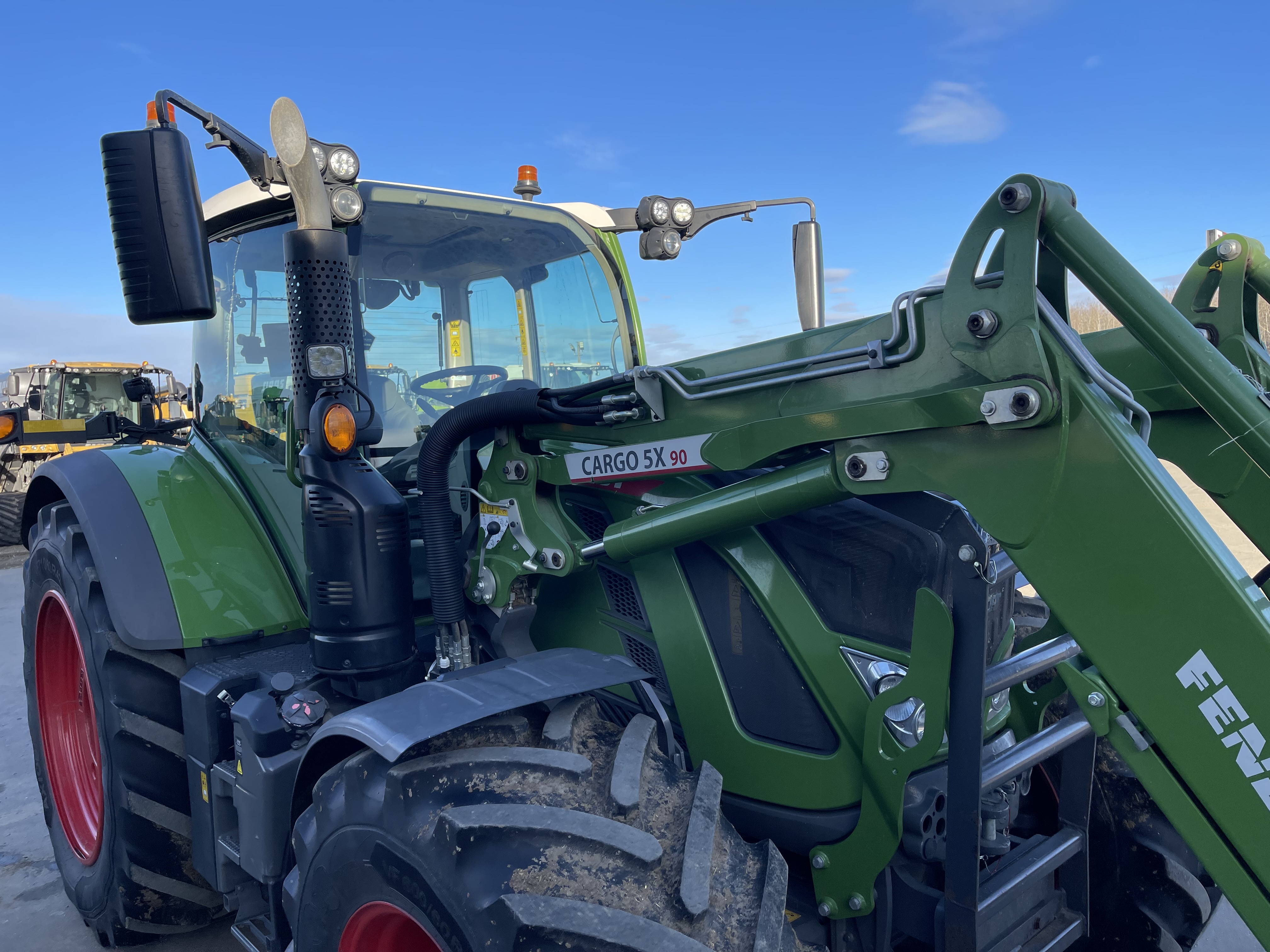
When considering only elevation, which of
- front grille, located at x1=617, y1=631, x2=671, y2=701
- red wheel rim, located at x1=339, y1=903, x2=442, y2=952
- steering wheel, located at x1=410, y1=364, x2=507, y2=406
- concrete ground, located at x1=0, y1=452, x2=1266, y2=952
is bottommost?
concrete ground, located at x1=0, y1=452, x2=1266, y2=952

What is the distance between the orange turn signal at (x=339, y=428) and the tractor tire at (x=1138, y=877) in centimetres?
211

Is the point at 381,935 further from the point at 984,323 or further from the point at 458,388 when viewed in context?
the point at 984,323

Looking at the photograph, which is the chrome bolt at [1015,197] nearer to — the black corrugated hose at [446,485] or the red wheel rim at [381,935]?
the black corrugated hose at [446,485]

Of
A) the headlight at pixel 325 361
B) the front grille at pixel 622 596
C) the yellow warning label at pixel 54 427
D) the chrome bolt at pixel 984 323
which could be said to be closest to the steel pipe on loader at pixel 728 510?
the front grille at pixel 622 596

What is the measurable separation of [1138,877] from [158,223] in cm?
277

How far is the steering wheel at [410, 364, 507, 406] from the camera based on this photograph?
8.94 ft

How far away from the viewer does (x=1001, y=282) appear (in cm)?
151

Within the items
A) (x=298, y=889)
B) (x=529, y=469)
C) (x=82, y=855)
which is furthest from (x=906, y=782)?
(x=82, y=855)

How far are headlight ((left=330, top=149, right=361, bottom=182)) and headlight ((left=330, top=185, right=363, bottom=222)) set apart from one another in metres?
0.03

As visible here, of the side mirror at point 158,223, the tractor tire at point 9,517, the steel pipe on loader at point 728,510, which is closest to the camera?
the steel pipe on loader at point 728,510

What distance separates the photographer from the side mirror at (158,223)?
1875 mm

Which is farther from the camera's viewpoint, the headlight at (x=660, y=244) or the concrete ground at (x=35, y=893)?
the headlight at (x=660, y=244)

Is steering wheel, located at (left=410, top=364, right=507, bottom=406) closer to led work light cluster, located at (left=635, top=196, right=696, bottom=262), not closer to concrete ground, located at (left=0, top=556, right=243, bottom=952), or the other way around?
led work light cluster, located at (left=635, top=196, right=696, bottom=262)

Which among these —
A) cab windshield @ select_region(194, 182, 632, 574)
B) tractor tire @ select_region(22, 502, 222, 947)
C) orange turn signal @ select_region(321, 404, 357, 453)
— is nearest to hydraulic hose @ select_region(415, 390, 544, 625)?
orange turn signal @ select_region(321, 404, 357, 453)
